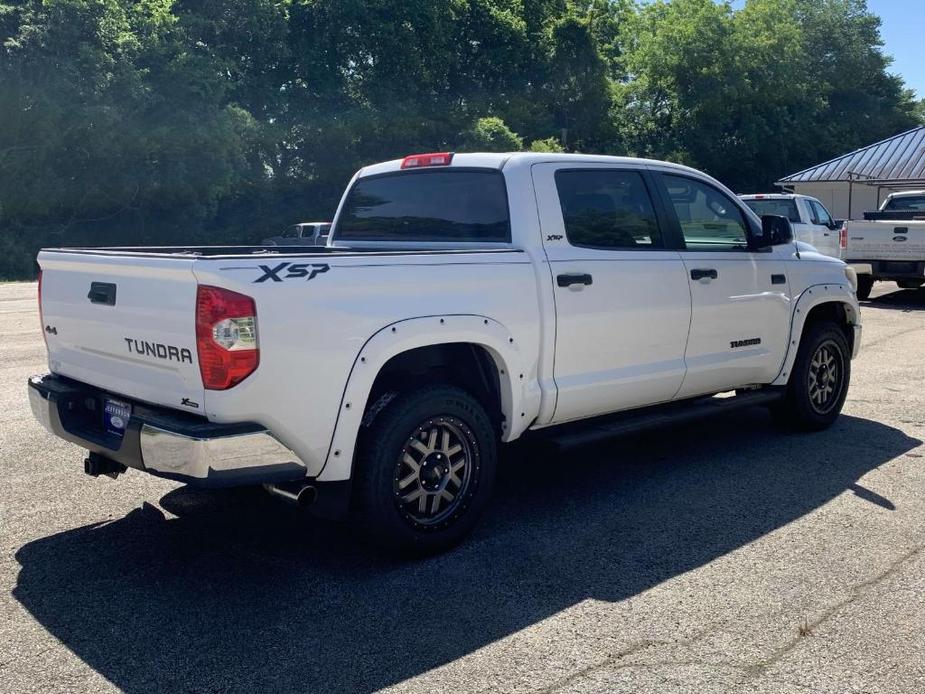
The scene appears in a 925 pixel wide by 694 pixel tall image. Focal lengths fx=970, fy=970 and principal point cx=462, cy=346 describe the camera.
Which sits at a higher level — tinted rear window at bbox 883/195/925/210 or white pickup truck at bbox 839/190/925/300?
tinted rear window at bbox 883/195/925/210

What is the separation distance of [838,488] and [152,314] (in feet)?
13.5

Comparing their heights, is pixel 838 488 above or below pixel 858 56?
below

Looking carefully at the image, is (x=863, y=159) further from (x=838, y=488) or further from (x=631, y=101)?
(x=838, y=488)

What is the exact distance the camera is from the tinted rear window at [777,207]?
1789cm

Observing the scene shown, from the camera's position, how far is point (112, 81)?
2973 cm

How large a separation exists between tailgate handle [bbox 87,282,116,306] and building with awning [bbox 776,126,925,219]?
37.0m

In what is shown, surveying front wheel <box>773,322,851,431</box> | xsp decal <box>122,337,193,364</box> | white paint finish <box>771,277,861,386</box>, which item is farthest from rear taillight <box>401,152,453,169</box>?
front wheel <box>773,322,851,431</box>

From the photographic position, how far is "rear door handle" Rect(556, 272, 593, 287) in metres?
5.14

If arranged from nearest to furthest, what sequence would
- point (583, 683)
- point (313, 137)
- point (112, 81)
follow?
point (583, 683), point (112, 81), point (313, 137)

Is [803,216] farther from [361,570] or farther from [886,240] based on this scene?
[361,570]

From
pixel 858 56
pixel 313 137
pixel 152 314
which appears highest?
pixel 858 56

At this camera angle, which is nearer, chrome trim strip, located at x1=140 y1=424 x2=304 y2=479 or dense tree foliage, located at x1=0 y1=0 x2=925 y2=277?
chrome trim strip, located at x1=140 y1=424 x2=304 y2=479

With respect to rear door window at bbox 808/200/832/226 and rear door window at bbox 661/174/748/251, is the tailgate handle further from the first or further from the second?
rear door window at bbox 808/200/832/226

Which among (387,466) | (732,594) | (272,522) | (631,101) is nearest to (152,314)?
(387,466)
